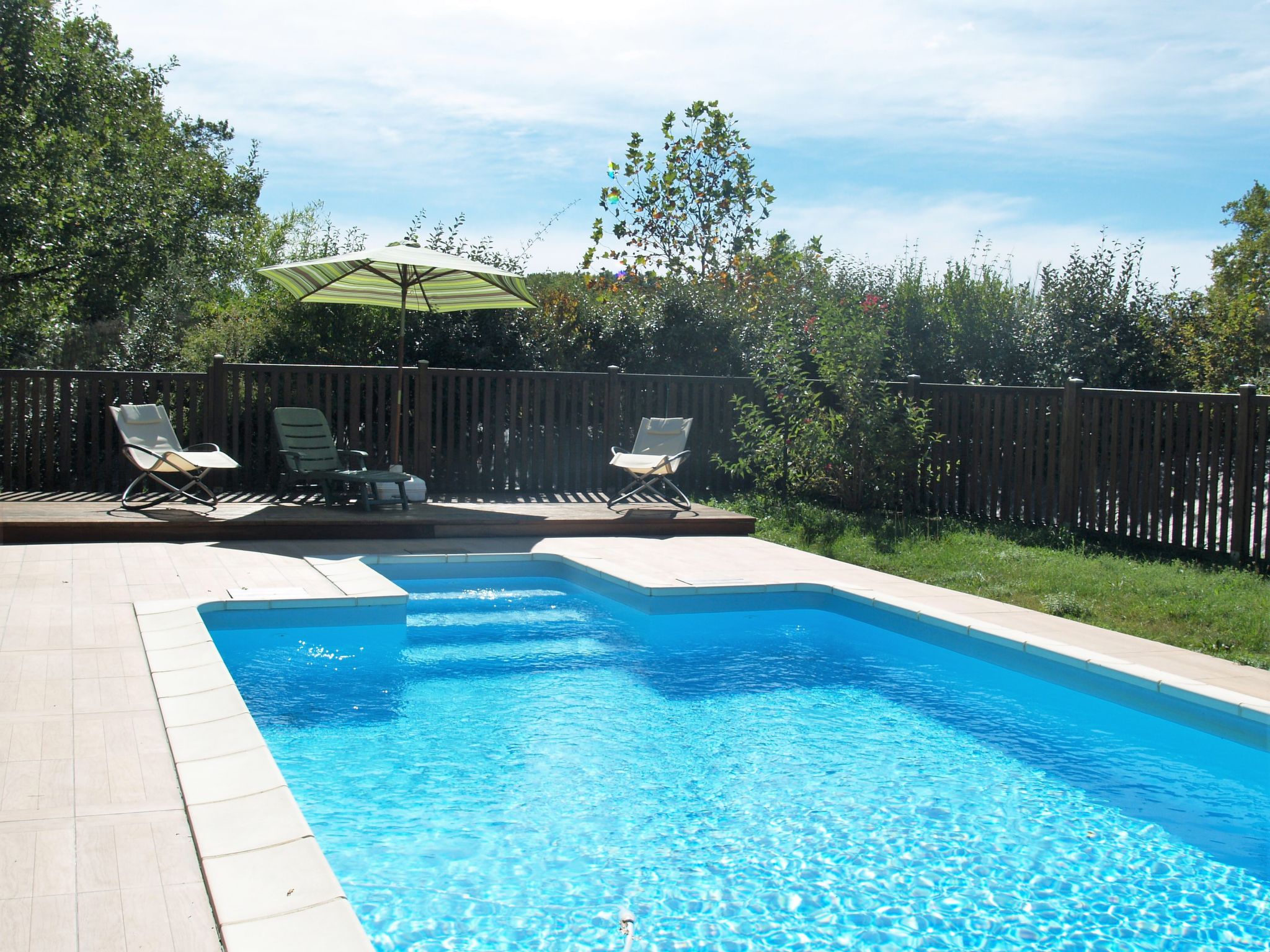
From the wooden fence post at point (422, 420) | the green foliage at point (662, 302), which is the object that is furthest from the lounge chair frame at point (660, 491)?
the wooden fence post at point (422, 420)

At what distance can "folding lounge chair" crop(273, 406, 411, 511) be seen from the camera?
8.75m

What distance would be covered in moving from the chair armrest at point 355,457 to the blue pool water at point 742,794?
11.5ft

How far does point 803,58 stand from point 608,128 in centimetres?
755

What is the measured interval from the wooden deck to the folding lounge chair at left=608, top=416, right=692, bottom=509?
0.64ft

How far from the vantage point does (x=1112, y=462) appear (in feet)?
27.3

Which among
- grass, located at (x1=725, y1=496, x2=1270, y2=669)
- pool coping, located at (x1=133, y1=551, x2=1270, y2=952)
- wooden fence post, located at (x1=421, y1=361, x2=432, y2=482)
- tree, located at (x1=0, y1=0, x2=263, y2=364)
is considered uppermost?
tree, located at (x1=0, y1=0, x2=263, y2=364)

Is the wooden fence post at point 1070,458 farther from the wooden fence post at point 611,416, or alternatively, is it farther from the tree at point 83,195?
the tree at point 83,195

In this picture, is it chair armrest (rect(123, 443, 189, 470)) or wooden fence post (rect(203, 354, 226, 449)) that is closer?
chair armrest (rect(123, 443, 189, 470))

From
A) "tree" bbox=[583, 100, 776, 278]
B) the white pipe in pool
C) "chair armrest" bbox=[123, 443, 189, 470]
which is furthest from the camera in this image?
"tree" bbox=[583, 100, 776, 278]

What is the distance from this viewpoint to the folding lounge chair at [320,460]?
8.75 m

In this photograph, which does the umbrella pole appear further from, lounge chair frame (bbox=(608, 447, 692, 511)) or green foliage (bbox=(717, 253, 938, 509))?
green foliage (bbox=(717, 253, 938, 509))

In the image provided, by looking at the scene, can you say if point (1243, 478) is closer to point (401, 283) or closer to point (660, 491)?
point (660, 491)

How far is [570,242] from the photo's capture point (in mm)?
19141

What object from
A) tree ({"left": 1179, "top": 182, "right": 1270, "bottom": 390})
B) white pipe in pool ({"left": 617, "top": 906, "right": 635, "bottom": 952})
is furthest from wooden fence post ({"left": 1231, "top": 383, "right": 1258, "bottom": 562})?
white pipe in pool ({"left": 617, "top": 906, "right": 635, "bottom": 952})
